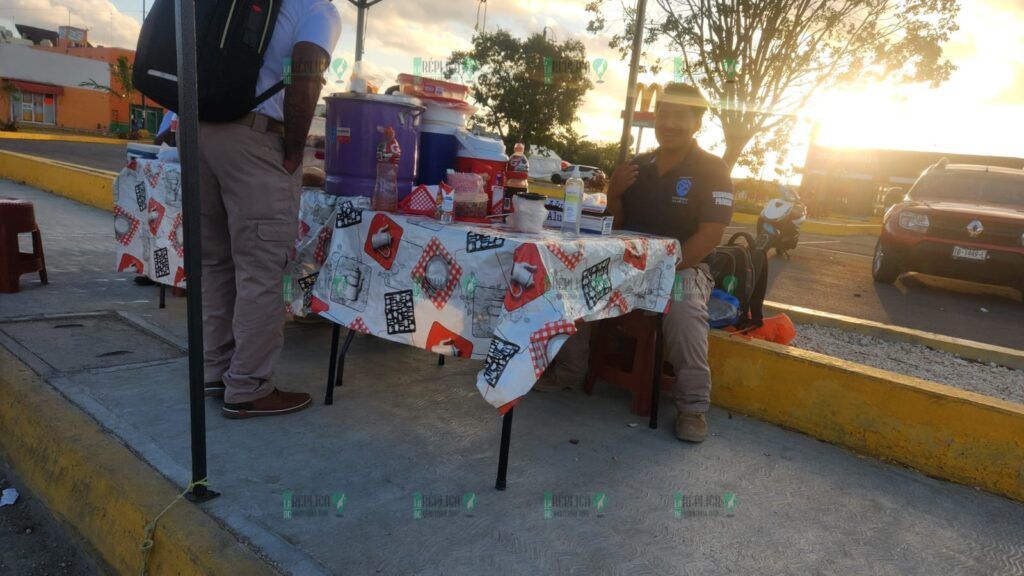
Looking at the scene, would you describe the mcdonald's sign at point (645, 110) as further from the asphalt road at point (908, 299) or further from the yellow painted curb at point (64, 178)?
the yellow painted curb at point (64, 178)

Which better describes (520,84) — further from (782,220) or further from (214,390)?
(214,390)

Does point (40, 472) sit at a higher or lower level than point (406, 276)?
lower

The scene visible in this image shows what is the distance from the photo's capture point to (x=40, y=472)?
2244 millimetres

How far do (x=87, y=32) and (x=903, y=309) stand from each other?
71.4 meters

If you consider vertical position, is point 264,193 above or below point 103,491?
above

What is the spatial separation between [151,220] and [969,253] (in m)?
8.30

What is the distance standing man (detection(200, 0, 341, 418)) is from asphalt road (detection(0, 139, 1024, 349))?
5661 mm

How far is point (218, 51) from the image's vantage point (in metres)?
2.29

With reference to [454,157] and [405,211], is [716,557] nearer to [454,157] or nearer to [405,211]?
[405,211]

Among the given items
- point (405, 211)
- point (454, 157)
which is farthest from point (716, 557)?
point (454, 157)

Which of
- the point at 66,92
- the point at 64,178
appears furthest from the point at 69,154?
the point at 66,92

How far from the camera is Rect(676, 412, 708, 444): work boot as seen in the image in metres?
2.85

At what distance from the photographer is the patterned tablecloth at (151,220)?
12.7 feet

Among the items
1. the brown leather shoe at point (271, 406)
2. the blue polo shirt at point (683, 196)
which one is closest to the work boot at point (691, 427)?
the blue polo shirt at point (683, 196)
